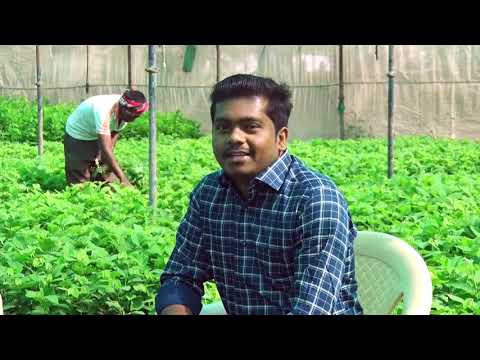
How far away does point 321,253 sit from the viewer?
2.26 m

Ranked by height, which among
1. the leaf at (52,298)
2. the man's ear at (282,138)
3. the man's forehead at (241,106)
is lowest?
the leaf at (52,298)

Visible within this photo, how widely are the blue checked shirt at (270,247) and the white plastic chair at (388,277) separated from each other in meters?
0.13

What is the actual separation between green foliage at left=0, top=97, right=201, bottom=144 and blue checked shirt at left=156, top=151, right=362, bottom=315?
14.3 m

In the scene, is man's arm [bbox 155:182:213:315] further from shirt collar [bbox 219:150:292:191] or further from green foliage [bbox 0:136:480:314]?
green foliage [bbox 0:136:480:314]

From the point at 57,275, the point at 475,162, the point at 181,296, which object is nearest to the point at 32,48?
the point at 475,162

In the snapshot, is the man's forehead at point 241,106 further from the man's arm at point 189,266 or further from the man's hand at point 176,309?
the man's hand at point 176,309

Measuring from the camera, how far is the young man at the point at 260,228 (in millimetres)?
2281

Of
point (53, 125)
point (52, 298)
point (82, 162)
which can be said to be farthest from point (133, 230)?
point (53, 125)

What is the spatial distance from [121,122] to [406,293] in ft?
20.8

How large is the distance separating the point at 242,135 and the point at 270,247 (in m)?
0.31

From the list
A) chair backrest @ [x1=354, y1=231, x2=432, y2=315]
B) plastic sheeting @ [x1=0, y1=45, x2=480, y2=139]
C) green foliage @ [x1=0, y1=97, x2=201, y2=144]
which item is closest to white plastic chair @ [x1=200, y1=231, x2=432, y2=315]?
chair backrest @ [x1=354, y1=231, x2=432, y2=315]

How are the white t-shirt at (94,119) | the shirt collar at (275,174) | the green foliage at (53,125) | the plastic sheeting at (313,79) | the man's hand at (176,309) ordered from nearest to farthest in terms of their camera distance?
the shirt collar at (275,174)
the man's hand at (176,309)
the white t-shirt at (94,119)
the green foliage at (53,125)
the plastic sheeting at (313,79)

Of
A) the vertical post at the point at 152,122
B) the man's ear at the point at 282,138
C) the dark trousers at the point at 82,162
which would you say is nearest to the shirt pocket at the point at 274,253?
the man's ear at the point at 282,138

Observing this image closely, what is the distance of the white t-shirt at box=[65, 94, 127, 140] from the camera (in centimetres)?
822
